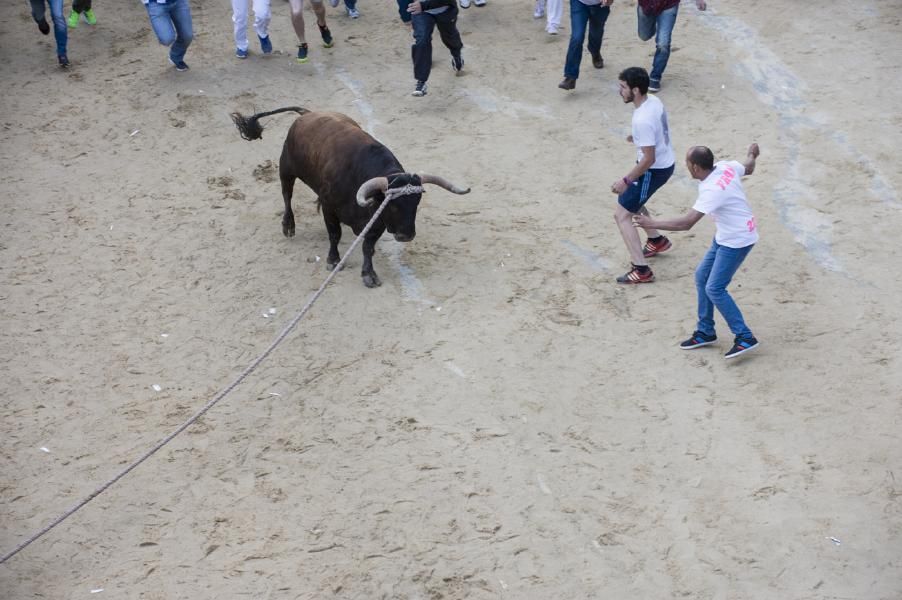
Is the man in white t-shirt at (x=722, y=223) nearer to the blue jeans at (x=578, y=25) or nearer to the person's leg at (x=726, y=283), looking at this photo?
the person's leg at (x=726, y=283)

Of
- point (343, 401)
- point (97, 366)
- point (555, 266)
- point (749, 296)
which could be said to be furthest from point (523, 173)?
point (97, 366)

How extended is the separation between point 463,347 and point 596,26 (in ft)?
18.4

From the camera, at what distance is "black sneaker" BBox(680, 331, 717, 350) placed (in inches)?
299

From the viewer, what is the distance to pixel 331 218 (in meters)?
8.95

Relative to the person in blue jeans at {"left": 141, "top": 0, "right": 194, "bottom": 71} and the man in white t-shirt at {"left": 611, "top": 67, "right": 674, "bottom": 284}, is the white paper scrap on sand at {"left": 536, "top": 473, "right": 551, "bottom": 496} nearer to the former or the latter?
the man in white t-shirt at {"left": 611, "top": 67, "right": 674, "bottom": 284}

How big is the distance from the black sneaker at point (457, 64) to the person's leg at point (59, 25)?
5.06 meters

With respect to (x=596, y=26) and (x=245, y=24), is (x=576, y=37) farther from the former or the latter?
(x=245, y=24)

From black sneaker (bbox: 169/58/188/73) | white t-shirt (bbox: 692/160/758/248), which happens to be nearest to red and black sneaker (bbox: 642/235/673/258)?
white t-shirt (bbox: 692/160/758/248)

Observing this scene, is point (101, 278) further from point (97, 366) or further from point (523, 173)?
point (523, 173)

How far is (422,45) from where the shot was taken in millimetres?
11625

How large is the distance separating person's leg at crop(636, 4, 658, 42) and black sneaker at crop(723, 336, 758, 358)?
5488 mm

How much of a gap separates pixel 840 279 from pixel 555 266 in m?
2.46

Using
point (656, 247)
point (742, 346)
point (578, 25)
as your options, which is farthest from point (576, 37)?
point (742, 346)

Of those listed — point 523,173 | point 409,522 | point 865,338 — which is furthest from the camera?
point 523,173
